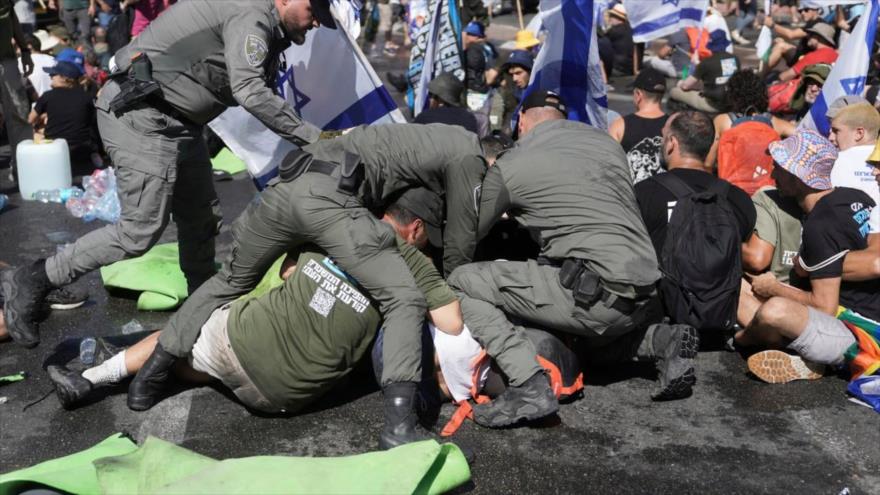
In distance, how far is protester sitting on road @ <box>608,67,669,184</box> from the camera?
20.4ft

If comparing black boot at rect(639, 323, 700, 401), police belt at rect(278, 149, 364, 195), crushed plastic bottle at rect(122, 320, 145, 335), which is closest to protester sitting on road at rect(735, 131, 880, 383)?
black boot at rect(639, 323, 700, 401)

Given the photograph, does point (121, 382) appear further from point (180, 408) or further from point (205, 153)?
point (205, 153)

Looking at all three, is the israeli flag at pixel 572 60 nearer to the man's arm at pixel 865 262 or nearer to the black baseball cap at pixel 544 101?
the black baseball cap at pixel 544 101

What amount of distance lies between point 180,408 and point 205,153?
4.59ft

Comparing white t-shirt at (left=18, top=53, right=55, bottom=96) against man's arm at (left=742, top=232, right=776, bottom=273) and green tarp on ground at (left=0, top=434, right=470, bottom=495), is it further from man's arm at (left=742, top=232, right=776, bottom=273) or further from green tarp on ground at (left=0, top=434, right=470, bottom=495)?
green tarp on ground at (left=0, top=434, right=470, bottom=495)

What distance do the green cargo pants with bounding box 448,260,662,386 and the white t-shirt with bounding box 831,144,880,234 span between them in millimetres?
1671

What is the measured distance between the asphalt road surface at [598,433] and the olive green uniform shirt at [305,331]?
0.27m

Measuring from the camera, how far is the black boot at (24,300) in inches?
179

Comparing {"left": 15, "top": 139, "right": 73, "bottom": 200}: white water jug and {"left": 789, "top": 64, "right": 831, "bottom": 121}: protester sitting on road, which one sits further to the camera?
{"left": 15, "top": 139, "right": 73, "bottom": 200}: white water jug

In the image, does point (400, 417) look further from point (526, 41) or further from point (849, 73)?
point (526, 41)

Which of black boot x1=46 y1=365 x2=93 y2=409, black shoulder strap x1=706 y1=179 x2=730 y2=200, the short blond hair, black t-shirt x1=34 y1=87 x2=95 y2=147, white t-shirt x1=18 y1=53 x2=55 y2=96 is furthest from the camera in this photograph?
white t-shirt x1=18 y1=53 x2=55 y2=96

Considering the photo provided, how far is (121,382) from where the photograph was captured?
4.55 m

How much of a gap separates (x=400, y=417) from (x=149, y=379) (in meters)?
1.16

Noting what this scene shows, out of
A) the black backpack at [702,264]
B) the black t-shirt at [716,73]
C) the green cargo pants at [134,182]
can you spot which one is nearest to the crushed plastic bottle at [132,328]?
the green cargo pants at [134,182]
